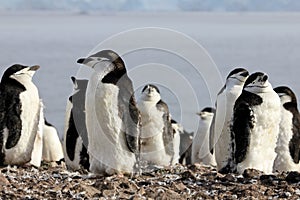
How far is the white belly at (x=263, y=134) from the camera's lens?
914 centimetres

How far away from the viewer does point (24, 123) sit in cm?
1023

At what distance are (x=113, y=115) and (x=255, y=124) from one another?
5.49ft

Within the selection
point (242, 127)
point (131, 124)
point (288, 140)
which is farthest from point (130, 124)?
point (288, 140)

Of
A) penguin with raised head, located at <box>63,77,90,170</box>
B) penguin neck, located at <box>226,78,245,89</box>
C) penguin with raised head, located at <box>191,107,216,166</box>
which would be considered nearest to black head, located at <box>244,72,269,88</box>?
penguin neck, located at <box>226,78,245,89</box>

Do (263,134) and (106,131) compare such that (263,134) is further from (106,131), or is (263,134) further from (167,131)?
(167,131)

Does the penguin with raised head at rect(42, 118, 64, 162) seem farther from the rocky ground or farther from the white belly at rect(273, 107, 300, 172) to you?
Answer: the rocky ground

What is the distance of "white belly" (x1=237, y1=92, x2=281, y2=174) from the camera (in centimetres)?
914

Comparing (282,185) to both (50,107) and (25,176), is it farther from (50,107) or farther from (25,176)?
(50,107)

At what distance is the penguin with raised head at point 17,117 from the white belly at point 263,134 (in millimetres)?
2760

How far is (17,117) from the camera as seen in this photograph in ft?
33.2

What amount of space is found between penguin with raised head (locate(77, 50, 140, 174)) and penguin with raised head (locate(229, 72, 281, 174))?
1255 mm

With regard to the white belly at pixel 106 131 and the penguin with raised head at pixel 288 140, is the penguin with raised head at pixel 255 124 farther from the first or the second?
the penguin with raised head at pixel 288 140

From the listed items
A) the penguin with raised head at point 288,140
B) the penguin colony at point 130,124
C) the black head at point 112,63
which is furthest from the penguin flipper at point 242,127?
the penguin with raised head at point 288,140

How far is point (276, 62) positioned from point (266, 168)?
Answer: 41.5 m
